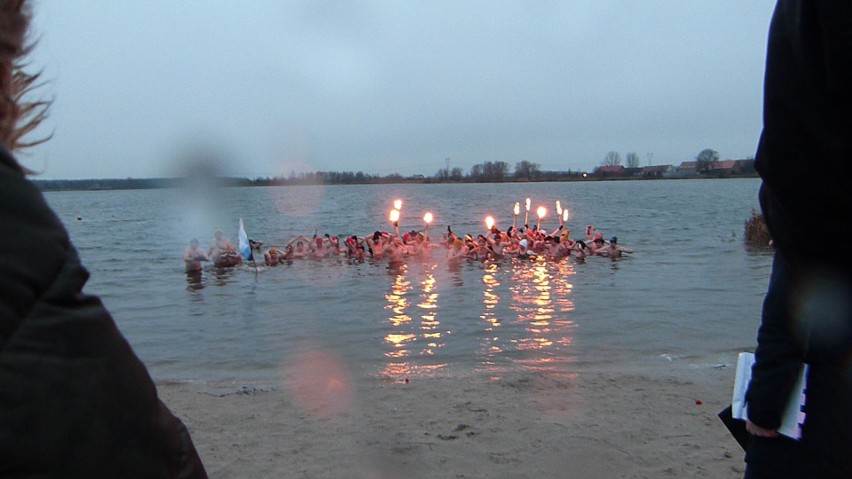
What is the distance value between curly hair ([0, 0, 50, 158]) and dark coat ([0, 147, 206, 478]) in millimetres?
220

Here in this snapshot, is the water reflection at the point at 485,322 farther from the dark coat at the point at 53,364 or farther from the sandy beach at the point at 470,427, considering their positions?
the dark coat at the point at 53,364

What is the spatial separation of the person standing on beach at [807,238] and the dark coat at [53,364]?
5.23ft

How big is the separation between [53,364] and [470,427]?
4728 mm

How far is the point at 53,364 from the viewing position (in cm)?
91

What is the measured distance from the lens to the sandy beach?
15.0 ft

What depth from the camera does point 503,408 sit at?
5.86m

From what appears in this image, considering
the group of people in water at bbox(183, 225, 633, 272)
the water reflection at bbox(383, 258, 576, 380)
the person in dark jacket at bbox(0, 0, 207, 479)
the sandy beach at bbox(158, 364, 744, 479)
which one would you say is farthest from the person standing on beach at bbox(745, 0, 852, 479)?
the group of people in water at bbox(183, 225, 633, 272)

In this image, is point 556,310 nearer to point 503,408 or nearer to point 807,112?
point 503,408

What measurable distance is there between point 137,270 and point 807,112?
881 inches

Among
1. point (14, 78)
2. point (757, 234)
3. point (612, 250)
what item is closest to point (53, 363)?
point (14, 78)

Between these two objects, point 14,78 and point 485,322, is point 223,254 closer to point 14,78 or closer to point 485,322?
point 485,322

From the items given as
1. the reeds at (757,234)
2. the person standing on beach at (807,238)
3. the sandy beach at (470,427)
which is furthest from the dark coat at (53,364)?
the reeds at (757,234)

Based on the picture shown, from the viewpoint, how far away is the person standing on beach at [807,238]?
1573 mm

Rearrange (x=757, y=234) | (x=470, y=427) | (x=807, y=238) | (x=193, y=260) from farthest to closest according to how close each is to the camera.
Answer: (x=757, y=234) < (x=193, y=260) < (x=470, y=427) < (x=807, y=238)
